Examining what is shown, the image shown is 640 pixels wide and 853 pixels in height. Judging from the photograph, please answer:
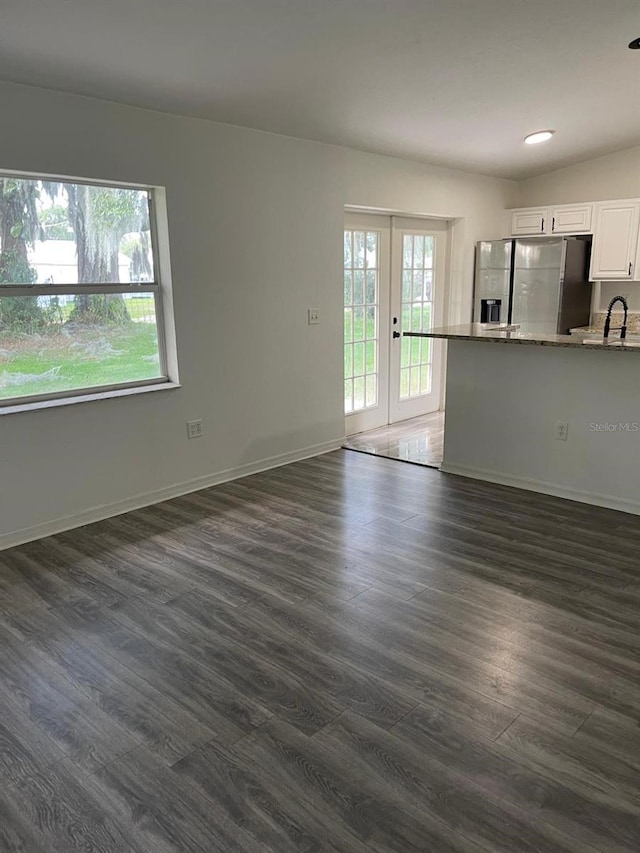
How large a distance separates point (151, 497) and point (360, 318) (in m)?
2.53

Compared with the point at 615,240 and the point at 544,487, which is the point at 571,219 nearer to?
the point at 615,240

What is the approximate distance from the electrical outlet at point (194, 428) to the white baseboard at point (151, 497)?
309 millimetres

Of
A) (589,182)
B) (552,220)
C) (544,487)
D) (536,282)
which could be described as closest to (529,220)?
(552,220)

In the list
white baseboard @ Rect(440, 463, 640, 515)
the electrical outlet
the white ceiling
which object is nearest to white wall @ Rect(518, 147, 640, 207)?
the white ceiling

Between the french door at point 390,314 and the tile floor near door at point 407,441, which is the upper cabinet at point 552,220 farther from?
the tile floor near door at point 407,441

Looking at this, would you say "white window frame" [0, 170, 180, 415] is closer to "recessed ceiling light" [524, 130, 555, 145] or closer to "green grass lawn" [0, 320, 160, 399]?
"green grass lawn" [0, 320, 160, 399]

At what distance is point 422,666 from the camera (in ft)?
7.43

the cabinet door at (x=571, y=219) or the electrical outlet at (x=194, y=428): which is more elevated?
the cabinet door at (x=571, y=219)

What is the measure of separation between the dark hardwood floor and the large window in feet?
3.09

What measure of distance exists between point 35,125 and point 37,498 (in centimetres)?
195

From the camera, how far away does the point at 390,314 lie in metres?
5.75

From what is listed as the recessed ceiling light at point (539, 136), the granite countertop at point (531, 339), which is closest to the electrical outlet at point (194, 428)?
the granite countertop at point (531, 339)

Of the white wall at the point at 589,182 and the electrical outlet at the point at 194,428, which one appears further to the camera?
the white wall at the point at 589,182

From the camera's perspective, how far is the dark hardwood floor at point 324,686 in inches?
64.7
